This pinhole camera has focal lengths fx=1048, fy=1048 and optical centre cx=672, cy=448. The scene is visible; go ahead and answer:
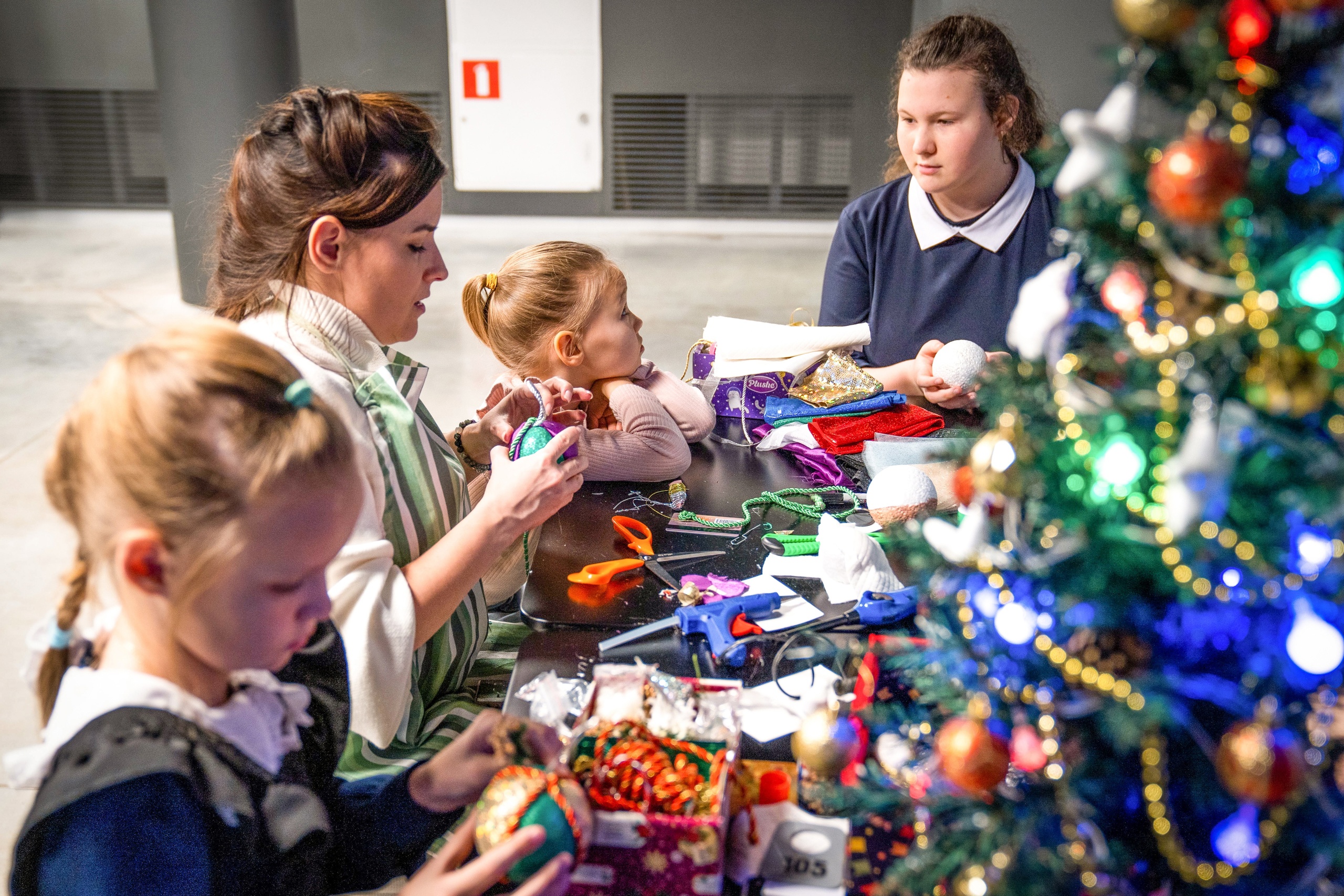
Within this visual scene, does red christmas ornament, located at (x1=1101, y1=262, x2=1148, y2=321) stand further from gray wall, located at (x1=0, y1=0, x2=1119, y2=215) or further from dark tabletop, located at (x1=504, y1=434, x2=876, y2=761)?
gray wall, located at (x1=0, y1=0, x2=1119, y2=215)

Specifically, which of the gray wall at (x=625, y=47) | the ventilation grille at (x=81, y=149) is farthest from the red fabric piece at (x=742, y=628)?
the ventilation grille at (x=81, y=149)

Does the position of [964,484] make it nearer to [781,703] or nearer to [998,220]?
[781,703]

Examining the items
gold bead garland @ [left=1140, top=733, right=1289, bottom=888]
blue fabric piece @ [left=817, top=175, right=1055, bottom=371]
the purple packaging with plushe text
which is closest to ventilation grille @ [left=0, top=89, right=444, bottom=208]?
blue fabric piece @ [left=817, top=175, right=1055, bottom=371]

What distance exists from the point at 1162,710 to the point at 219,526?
2.50 ft

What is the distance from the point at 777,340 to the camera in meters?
2.15

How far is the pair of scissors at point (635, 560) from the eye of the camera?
59.5 inches

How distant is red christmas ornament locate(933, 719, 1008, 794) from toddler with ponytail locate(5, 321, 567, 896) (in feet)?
1.12

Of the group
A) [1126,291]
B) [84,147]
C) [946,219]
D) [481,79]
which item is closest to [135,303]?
[84,147]

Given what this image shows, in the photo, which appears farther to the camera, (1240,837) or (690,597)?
(690,597)

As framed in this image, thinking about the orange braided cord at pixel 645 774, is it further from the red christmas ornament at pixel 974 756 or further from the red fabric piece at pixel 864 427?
the red fabric piece at pixel 864 427

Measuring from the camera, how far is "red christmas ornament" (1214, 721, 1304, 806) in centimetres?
71

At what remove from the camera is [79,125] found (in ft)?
24.4

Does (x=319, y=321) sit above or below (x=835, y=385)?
above

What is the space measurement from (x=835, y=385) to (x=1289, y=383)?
1.49 metres
